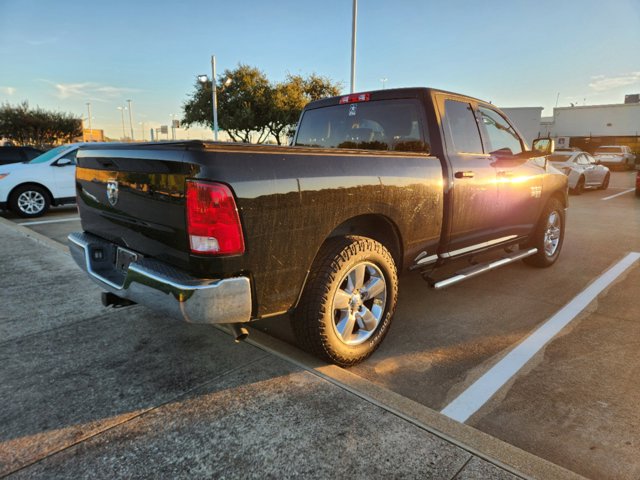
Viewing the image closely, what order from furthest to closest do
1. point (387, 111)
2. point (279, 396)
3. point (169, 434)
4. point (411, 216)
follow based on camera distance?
point (387, 111) → point (411, 216) → point (279, 396) → point (169, 434)

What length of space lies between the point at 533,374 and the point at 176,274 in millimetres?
2367

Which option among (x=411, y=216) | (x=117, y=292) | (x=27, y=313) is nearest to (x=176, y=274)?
(x=117, y=292)

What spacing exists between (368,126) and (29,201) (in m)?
8.50

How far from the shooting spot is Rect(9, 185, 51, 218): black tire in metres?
9.20

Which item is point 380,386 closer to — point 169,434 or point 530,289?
point 169,434

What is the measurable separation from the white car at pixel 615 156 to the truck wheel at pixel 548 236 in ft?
77.9

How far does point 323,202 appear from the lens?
2572 millimetres

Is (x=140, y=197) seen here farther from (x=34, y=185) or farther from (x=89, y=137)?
(x=89, y=137)

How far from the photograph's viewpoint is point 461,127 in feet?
12.9

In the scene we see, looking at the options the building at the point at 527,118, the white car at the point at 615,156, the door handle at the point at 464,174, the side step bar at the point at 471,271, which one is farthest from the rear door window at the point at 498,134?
the building at the point at 527,118

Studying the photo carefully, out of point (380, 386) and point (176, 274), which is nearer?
point (176, 274)

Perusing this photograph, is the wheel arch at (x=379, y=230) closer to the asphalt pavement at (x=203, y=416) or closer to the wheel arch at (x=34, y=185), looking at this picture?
the asphalt pavement at (x=203, y=416)

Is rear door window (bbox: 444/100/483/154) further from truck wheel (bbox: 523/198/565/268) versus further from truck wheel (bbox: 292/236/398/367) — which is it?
truck wheel (bbox: 523/198/565/268)

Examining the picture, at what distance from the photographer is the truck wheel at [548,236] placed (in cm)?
519
